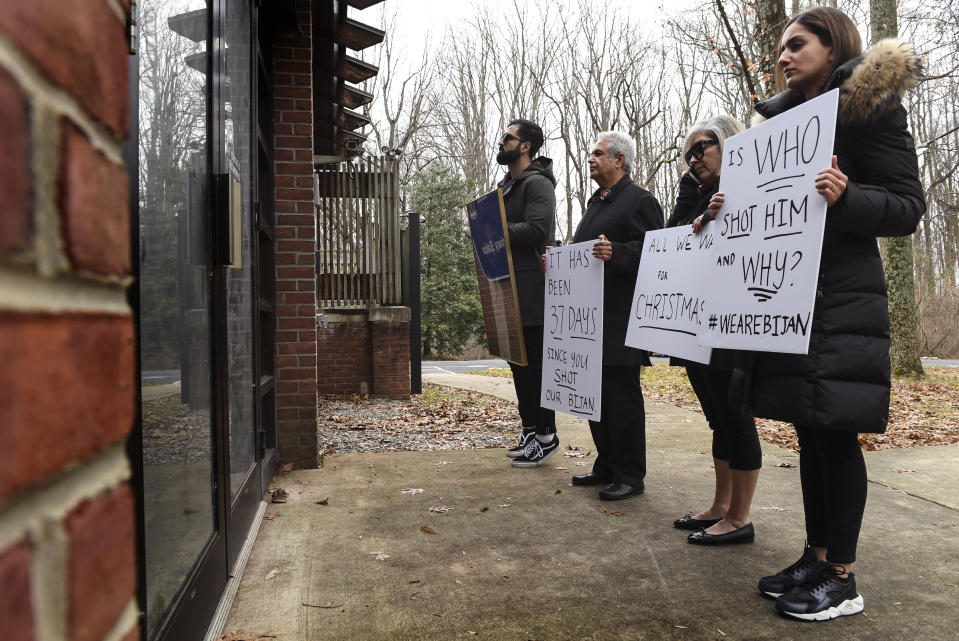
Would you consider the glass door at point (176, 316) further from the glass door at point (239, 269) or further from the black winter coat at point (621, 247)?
the black winter coat at point (621, 247)

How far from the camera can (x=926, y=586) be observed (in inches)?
110

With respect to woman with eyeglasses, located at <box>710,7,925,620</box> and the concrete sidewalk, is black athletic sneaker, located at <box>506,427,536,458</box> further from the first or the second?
woman with eyeglasses, located at <box>710,7,925,620</box>

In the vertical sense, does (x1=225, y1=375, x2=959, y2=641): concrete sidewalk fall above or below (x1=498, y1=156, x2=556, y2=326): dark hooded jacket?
below

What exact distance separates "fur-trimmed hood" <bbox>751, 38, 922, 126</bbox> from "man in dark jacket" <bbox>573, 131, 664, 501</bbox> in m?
1.73

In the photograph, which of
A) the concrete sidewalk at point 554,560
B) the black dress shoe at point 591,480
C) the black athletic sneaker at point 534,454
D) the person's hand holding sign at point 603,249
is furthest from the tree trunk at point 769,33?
the black dress shoe at point 591,480

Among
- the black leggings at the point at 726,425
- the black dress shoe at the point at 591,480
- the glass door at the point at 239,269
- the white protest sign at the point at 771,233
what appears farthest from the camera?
the black dress shoe at the point at 591,480

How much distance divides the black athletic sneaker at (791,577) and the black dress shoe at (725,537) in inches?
21.1

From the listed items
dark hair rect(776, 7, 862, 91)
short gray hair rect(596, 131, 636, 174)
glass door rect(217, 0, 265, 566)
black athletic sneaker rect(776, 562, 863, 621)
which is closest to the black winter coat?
short gray hair rect(596, 131, 636, 174)

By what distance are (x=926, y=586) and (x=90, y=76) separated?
3.34m

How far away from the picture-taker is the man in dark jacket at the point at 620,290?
4070 millimetres

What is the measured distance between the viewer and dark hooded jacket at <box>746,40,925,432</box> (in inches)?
91.5

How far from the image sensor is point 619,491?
4.03m

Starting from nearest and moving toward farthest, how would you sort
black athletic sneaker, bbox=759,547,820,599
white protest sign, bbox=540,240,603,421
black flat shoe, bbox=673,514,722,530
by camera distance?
black athletic sneaker, bbox=759,547,820,599 < black flat shoe, bbox=673,514,722,530 < white protest sign, bbox=540,240,603,421

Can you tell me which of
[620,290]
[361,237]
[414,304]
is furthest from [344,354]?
[620,290]
